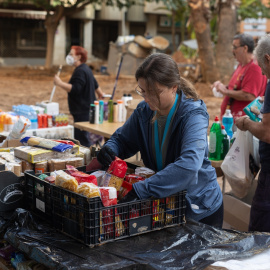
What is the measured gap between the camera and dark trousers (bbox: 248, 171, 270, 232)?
351cm

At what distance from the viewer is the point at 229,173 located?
4.09 metres

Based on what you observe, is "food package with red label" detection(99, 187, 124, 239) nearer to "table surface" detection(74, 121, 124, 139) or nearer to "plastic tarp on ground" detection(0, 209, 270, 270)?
"plastic tarp on ground" detection(0, 209, 270, 270)

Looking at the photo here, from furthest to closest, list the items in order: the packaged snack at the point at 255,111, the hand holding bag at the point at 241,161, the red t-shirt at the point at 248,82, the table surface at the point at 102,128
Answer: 1. the table surface at the point at 102,128
2. the red t-shirt at the point at 248,82
3. the hand holding bag at the point at 241,161
4. the packaged snack at the point at 255,111

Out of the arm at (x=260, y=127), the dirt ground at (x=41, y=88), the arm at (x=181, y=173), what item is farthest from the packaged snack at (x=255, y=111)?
the dirt ground at (x=41, y=88)

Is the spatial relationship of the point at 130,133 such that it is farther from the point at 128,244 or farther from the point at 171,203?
the point at 128,244

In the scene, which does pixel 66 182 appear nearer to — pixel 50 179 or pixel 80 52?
pixel 50 179

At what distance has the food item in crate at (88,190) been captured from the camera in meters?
2.33

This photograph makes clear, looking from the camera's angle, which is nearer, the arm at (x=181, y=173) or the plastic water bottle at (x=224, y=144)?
the arm at (x=181, y=173)

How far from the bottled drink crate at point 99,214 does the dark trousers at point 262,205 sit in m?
1.10

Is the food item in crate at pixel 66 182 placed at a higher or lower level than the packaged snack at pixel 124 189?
higher

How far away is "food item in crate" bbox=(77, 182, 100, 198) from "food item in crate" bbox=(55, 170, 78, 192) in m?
0.04

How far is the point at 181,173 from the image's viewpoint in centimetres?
251

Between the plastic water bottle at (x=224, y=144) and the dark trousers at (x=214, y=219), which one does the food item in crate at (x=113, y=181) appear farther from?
the plastic water bottle at (x=224, y=144)

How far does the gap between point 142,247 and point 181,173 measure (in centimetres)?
43
